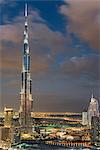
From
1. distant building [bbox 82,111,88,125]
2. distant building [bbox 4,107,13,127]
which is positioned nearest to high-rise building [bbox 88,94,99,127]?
distant building [bbox 82,111,88,125]

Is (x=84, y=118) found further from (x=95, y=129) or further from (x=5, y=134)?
(x=5, y=134)

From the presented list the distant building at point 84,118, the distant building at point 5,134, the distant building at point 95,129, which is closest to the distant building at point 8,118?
the distant building at point 5,134

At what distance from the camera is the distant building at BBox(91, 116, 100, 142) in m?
3.56

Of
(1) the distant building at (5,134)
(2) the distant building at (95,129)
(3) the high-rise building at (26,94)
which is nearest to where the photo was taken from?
(1) the distant building at (5,134)

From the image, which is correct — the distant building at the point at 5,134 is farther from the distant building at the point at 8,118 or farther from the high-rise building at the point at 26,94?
the high-rise building at the point at 26,94

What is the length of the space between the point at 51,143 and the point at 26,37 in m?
1.17

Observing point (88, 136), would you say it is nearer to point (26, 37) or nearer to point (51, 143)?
point (51, 143)

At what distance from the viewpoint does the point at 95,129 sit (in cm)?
360

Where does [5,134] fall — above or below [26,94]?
below

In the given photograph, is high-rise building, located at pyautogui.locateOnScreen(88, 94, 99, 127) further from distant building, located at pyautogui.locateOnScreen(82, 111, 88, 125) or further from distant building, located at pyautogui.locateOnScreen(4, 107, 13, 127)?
distant building, located at pyautogui.locateOnScreen(4, 107, 13, 127)

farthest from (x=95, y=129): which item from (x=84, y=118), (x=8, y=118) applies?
(x=8, y=118)

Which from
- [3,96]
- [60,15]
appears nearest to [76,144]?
[3,96]

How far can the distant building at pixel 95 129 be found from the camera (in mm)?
3558

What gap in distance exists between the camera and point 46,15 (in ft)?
9.48
